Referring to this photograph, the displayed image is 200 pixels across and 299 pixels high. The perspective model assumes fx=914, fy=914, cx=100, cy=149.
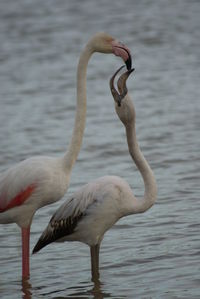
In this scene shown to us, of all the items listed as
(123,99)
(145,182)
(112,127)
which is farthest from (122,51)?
(112,127)

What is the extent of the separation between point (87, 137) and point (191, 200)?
137 inches

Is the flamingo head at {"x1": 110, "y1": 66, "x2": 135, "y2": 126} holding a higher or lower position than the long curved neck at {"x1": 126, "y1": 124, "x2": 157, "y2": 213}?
higher

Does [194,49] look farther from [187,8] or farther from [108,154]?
[108,154]

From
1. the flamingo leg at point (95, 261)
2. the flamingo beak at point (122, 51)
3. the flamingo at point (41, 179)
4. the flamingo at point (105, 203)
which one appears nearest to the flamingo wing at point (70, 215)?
the flamingo at point (105, 203)

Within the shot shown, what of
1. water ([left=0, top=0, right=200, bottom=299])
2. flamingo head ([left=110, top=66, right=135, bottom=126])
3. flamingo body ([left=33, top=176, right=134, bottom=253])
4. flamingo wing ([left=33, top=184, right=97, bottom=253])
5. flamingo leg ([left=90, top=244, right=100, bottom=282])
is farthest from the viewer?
water ([left=0, top=0, right=200, bottom=299])

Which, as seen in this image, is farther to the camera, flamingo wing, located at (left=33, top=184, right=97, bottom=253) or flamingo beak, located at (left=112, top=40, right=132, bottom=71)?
flamingo beak, located at (left=112, top=40, right=132, bottom=71)

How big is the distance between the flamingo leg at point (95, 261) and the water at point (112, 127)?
0.07m

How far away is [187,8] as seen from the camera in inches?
995

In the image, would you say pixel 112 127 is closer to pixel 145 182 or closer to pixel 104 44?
pixel 104 44

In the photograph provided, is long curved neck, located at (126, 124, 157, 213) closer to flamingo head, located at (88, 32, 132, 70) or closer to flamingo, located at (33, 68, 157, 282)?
flamingo, located at (33, 68, 157, 282)

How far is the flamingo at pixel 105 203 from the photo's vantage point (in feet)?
23.5

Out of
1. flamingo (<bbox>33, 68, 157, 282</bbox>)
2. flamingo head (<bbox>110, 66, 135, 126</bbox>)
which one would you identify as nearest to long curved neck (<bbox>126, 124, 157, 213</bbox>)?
flamingo (<bbox>33, 68, 157, 282</bbox>)

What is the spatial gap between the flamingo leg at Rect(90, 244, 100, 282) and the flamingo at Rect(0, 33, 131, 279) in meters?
0.51

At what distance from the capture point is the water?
7.59m
